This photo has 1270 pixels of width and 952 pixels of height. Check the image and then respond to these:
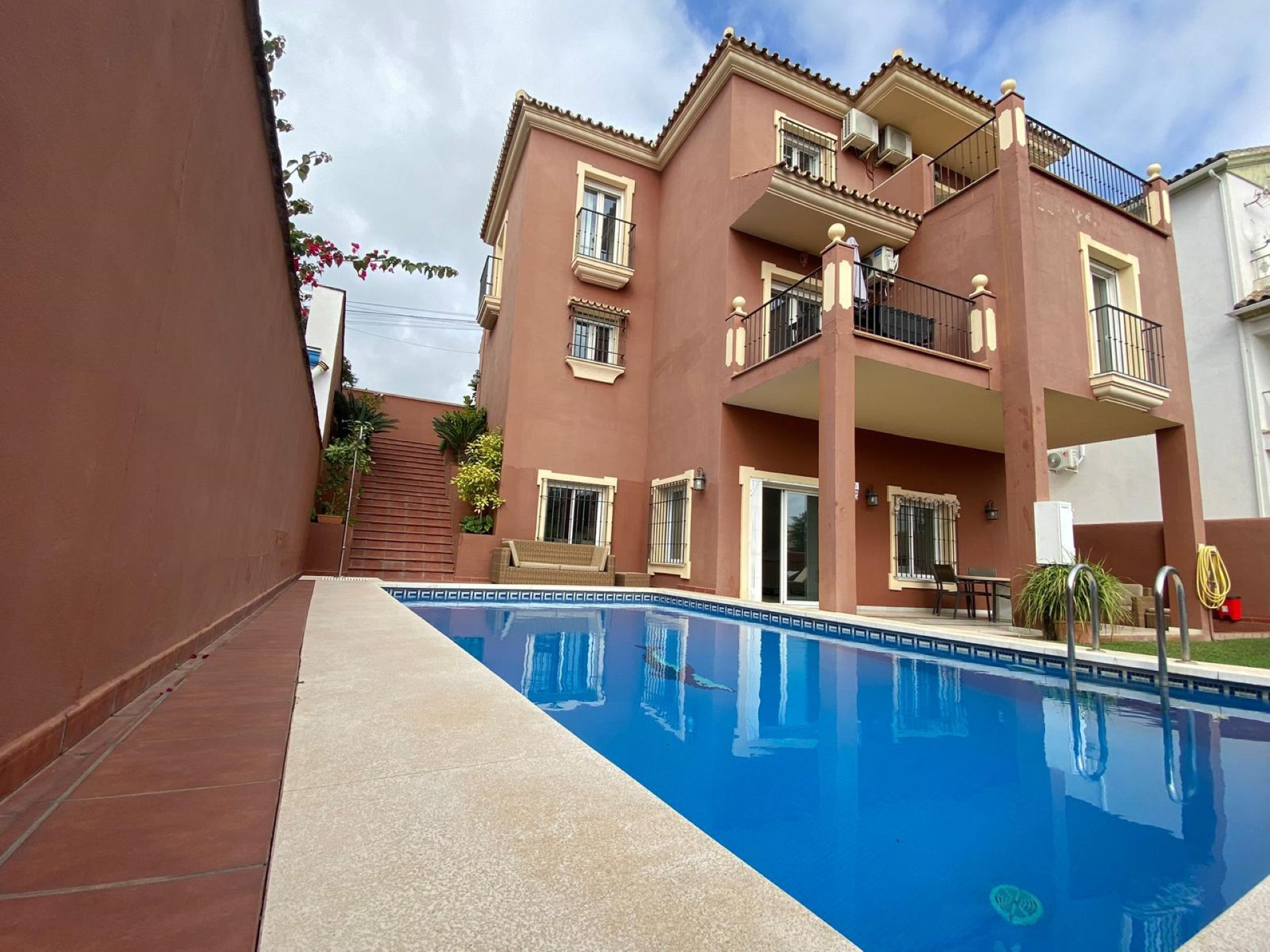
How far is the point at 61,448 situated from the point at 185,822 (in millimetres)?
900

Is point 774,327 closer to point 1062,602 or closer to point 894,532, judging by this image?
point 894,532

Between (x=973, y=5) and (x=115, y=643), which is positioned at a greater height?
(x=973, y=5)

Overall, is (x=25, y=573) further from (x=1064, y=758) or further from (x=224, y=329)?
(x=1064, y=758)

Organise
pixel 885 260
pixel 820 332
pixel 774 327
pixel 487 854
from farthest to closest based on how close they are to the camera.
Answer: pixel 885 260 < pixel 774 327 < pixel 820 332 < pixel 487 854

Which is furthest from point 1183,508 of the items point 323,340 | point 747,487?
point 323,340

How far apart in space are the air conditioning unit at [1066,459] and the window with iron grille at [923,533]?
503 centimetres

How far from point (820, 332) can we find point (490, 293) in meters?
8.70

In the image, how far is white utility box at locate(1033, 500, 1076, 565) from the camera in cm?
604

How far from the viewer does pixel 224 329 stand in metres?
2.90

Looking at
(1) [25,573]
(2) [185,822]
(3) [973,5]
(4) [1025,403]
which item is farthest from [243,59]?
(3) [973,5]

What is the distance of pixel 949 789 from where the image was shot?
2.20 metres

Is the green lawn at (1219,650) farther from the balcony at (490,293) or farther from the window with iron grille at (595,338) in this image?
the balcony at (490,293)

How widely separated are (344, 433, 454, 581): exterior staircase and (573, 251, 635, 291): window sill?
486 centimetres

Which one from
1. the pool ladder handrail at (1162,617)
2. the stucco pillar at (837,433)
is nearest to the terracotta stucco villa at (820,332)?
the stucco pillar at (837,433)
